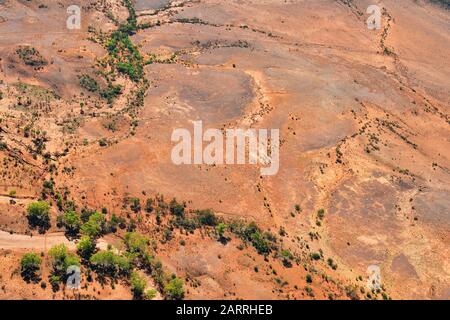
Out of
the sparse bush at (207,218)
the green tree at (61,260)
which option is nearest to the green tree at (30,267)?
the green tree at (61,260)

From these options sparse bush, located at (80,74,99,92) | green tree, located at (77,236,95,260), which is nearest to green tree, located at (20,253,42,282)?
green tree, located at (77,236,95,260)

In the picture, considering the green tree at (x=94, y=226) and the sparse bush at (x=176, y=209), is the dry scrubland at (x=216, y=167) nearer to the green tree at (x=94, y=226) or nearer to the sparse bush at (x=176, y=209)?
the green tree at (x=94, y=226)

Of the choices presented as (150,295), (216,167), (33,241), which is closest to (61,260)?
(33,241)

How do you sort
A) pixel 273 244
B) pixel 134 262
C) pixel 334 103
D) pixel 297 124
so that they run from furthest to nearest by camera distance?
pixel 334 103 → pixel 297 124 → pixel 273 244 → pixel 134 262

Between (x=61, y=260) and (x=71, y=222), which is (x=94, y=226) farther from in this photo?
(x=61, y=260)
